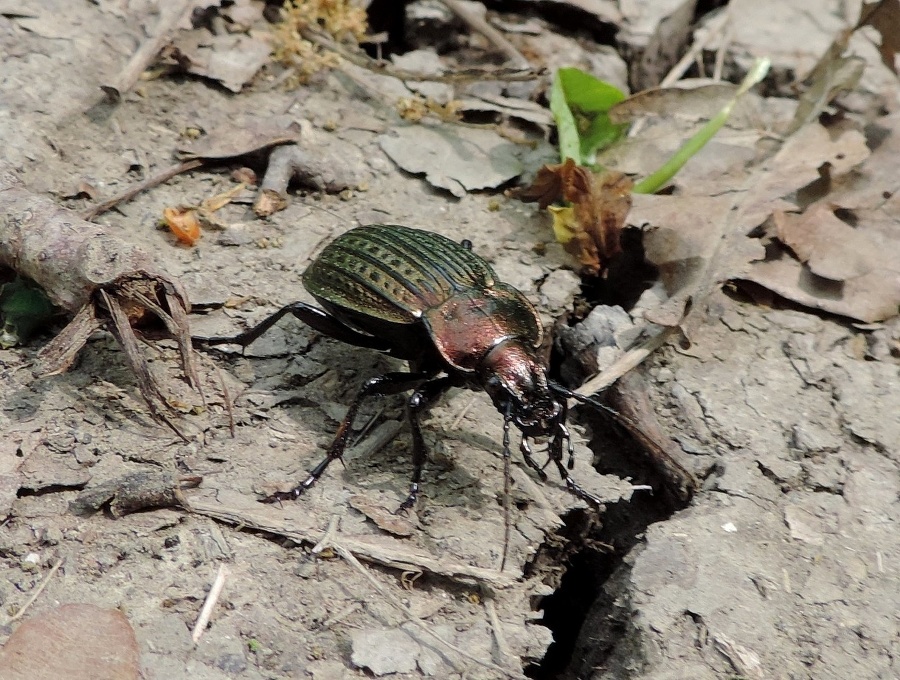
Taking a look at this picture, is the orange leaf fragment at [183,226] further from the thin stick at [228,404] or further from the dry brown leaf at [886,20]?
the dry brown leaf at [886,20]

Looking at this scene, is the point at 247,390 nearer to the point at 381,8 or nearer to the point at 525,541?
the point at 525,541

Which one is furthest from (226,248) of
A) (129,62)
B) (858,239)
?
(858,239)

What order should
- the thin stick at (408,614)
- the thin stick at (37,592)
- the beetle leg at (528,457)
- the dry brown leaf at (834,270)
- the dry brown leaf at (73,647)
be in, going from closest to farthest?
1. the dry brown leaf at (73,647)
2. the thin stick at (37,592)
3. the thin stick at (408,614)
4. the beetle leg at (528,457)
5. the dry brown leaf at (834,270)

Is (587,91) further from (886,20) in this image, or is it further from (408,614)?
(408,614)

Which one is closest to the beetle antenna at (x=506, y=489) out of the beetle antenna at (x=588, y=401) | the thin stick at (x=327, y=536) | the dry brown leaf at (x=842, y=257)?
the beetle antenna at (x=588, y=401)

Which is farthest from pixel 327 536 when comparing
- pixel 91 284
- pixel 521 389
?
pixel 91 284

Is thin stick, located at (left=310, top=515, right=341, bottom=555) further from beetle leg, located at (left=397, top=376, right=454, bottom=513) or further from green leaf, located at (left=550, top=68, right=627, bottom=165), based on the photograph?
green leaf, located at (left=550, top=68, right=627, bottom=165)

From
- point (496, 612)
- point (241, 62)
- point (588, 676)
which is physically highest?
point (241, 62)
